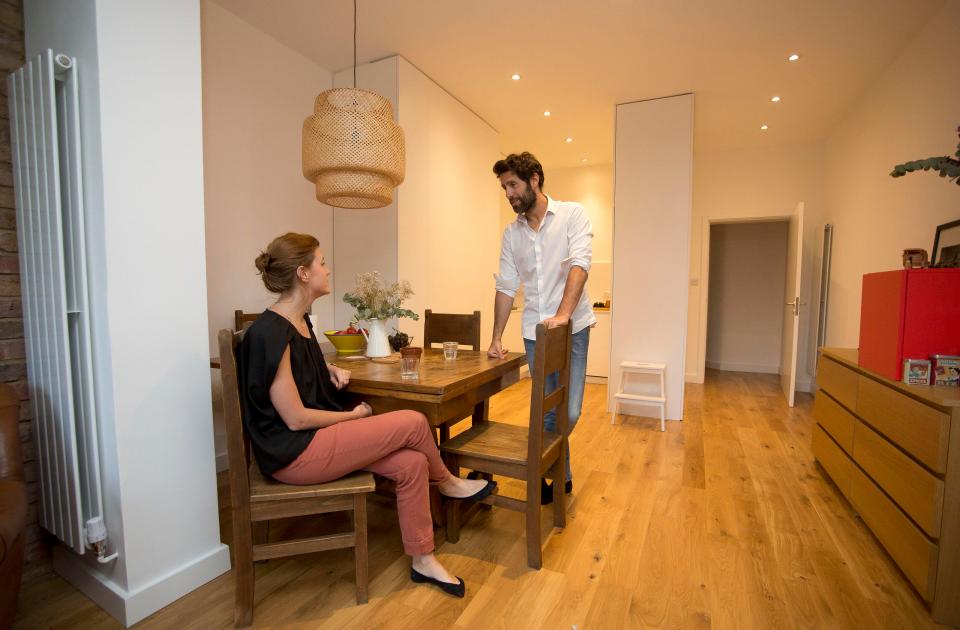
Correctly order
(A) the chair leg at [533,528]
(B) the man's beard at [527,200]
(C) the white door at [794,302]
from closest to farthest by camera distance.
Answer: (A) the chair leg at [533,528] → (B) the man's beard at [527,200] → (C) the white door at [794,302]

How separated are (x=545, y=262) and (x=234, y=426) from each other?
1.50 metres

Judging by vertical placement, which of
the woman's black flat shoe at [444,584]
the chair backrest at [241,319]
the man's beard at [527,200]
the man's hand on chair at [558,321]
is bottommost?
the woman's black flat shoe at [444,584]

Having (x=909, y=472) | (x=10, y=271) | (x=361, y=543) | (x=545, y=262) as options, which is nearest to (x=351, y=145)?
(x=545, y=262)

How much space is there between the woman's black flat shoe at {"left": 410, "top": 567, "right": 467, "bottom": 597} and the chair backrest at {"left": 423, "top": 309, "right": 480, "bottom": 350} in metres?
1.18

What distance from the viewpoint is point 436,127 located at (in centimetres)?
377

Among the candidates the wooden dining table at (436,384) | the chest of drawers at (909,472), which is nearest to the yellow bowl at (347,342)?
the wooden dining table at (436,384)

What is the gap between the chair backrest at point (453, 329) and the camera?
8.51ft

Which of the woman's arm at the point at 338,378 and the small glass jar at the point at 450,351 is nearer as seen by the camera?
the woman's arm at the point at 338,378

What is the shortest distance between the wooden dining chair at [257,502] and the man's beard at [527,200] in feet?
4.32

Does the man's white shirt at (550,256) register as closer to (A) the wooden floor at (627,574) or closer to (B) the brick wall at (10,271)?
(A) the wooden floor at (627,574)

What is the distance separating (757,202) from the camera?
5.27m

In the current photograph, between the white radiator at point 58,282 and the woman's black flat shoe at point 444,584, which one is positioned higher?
the white radiator at point 58,282

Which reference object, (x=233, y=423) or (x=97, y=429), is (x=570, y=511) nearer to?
(x=233, y=423)

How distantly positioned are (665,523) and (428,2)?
121 inches
